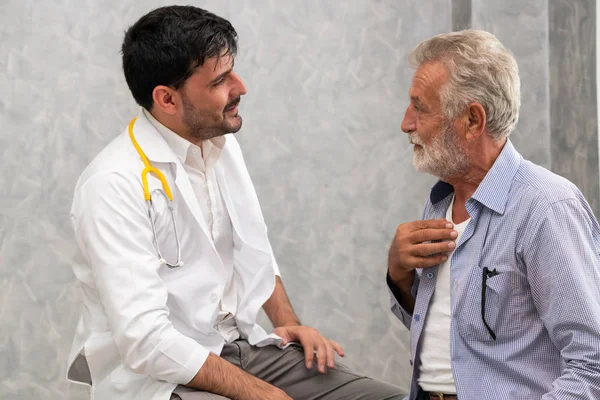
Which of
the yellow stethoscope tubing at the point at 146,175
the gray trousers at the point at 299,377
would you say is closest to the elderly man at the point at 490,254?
the gray trousers at the point at 299,377

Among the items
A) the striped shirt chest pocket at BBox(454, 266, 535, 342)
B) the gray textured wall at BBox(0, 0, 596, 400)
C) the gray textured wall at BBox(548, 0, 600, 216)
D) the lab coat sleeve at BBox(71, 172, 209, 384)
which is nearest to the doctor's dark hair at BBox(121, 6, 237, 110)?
the lab coat sleeve at BBox(71, 172, 209, 384)

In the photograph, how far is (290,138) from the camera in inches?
115

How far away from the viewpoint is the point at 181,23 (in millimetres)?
2006

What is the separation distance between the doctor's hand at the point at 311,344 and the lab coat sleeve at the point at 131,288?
0.34 metres

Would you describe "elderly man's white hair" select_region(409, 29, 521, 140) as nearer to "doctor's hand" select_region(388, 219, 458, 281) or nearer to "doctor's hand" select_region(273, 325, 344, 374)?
"doctor's hand" select_region(388, 219, 458, 281)

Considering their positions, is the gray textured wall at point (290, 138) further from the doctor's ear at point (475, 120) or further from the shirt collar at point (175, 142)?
the doctor's ear at point (475, 120)

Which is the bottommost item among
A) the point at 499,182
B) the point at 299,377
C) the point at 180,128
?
the point at 299,377

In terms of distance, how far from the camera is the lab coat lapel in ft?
6.42

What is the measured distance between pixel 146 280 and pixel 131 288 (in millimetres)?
38

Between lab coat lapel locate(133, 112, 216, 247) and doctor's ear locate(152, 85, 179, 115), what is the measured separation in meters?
0.08

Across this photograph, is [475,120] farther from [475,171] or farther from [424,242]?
[424,242]

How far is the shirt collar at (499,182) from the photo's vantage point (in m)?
1.60

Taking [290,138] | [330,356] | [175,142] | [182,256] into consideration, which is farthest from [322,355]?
[290,138]

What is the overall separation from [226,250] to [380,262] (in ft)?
3.38
